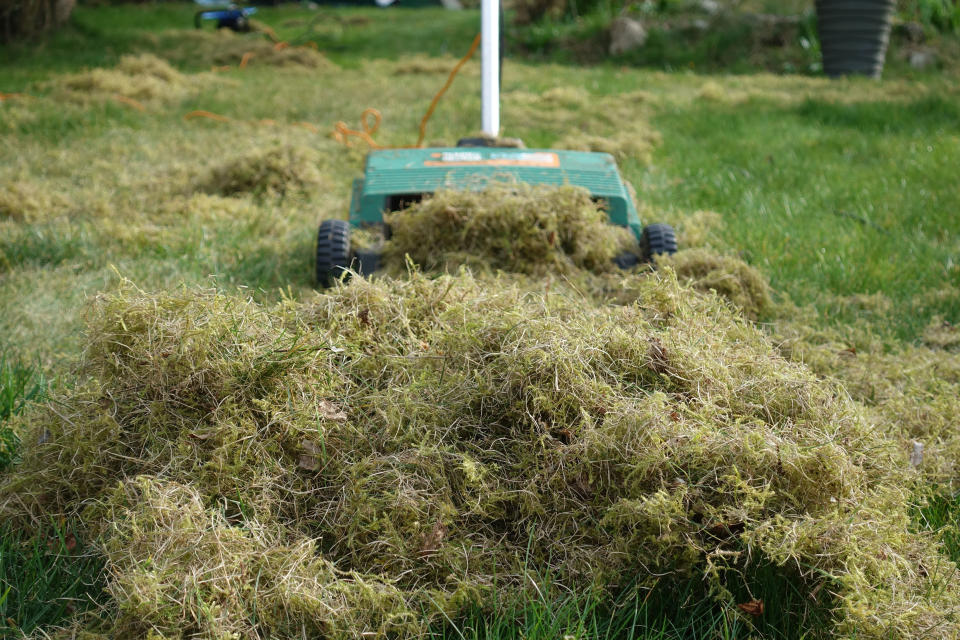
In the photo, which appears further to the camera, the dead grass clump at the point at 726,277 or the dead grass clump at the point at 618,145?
the dead grass clump at the point at 618,145

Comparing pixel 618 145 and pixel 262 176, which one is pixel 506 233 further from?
pixel 618 145

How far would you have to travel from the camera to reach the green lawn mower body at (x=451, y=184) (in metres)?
3.09

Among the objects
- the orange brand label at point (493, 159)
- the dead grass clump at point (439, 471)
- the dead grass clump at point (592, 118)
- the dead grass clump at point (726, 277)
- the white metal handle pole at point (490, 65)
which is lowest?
the dead grass clump at point (592, 118)

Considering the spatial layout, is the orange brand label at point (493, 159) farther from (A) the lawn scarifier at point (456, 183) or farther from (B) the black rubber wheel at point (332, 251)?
(B) the black rubber wheel at point (332, 251)

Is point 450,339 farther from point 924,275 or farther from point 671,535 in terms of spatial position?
point 924,275

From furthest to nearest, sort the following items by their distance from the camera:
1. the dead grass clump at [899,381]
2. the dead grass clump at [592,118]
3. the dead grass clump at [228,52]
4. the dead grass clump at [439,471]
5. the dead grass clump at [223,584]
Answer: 1. the dead grass clump at [228,52]
2. the dead grass clump at [592,118]
3. the dead grass clump at [899,381]
4. the dead grass clump at [439,471]
5. the dead grass clump at [223,584]

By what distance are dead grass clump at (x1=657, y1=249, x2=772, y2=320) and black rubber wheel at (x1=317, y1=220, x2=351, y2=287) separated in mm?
1090

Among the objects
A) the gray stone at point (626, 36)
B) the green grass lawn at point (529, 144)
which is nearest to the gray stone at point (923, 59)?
the green grass lawn at point (529, 144)

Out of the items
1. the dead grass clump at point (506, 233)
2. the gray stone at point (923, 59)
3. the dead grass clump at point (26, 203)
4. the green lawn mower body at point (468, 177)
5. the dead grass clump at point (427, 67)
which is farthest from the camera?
the dead grass clump at point (427, 67)

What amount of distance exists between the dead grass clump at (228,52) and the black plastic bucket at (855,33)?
16.9ft

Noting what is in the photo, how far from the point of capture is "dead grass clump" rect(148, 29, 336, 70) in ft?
31.2

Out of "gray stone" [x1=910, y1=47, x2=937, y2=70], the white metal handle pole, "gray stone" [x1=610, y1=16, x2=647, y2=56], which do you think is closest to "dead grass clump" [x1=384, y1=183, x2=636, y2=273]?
the white metal handle pole

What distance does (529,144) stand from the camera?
5504 mm

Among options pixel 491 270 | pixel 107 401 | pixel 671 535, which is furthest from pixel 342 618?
pixel 491 270
